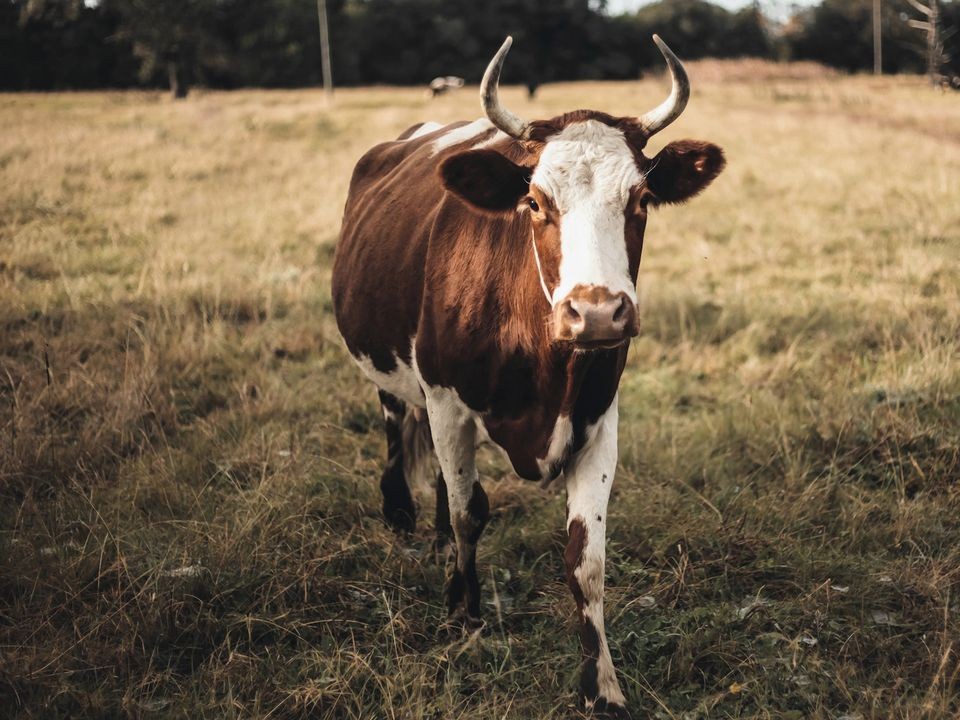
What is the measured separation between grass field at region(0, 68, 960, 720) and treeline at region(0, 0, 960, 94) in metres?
25.4

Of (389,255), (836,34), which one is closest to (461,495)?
(389,255)

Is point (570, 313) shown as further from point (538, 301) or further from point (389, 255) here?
point (389, 255)

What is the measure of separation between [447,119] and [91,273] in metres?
15.6

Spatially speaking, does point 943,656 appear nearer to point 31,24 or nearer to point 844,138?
point 844,138

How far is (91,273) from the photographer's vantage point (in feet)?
26.8

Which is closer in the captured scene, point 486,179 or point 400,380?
point 486,179

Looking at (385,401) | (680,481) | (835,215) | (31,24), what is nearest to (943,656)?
(680,481)

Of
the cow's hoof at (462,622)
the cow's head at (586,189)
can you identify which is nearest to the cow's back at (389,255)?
the cow's head at (586,189)

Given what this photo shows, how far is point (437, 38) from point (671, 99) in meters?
54.6

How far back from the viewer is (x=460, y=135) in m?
4.26

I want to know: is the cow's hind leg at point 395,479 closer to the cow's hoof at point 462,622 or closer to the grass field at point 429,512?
the grass field at point 429,512

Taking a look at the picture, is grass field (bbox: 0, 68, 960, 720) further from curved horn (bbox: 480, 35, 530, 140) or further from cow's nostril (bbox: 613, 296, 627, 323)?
curved horn (bbox: 480, 35, 530, 140)

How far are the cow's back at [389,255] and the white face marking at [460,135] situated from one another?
0.16 feet

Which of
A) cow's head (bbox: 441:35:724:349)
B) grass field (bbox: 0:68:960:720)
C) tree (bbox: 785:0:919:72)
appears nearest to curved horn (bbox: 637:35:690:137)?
cow's head (bbox: 441:35:724:349)
